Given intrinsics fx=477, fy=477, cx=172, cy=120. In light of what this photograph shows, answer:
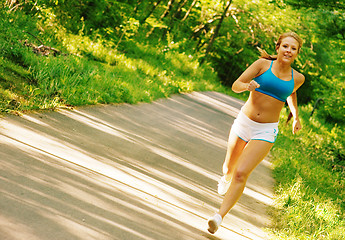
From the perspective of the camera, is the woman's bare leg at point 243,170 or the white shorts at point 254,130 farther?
the white shorts at point 254,130

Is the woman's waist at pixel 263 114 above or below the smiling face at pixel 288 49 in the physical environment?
below

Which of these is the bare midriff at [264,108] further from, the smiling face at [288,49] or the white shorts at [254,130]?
the smiling face at [288,49]

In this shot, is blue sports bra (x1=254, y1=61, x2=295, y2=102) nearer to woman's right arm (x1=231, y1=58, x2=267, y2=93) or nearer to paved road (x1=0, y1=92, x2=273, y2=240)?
woman's right arm (x1=231, y1=58, x2=267, y2=93)

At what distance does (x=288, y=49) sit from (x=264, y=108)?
71cm

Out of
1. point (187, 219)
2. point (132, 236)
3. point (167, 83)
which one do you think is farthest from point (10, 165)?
point (167, 83)

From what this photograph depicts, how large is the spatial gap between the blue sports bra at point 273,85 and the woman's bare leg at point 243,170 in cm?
55

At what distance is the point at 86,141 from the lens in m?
6.70

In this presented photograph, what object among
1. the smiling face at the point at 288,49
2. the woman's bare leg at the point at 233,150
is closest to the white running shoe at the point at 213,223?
the woman's bare leg at the point at 233,150

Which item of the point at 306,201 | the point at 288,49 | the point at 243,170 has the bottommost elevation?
the point at 306,201

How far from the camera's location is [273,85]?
5.23 m

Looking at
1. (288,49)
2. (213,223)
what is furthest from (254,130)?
(213,223)

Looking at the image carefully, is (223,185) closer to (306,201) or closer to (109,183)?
(109,183)

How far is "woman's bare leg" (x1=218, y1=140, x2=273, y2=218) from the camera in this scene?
5016 millimetres

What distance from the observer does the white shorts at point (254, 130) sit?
17.3ft
